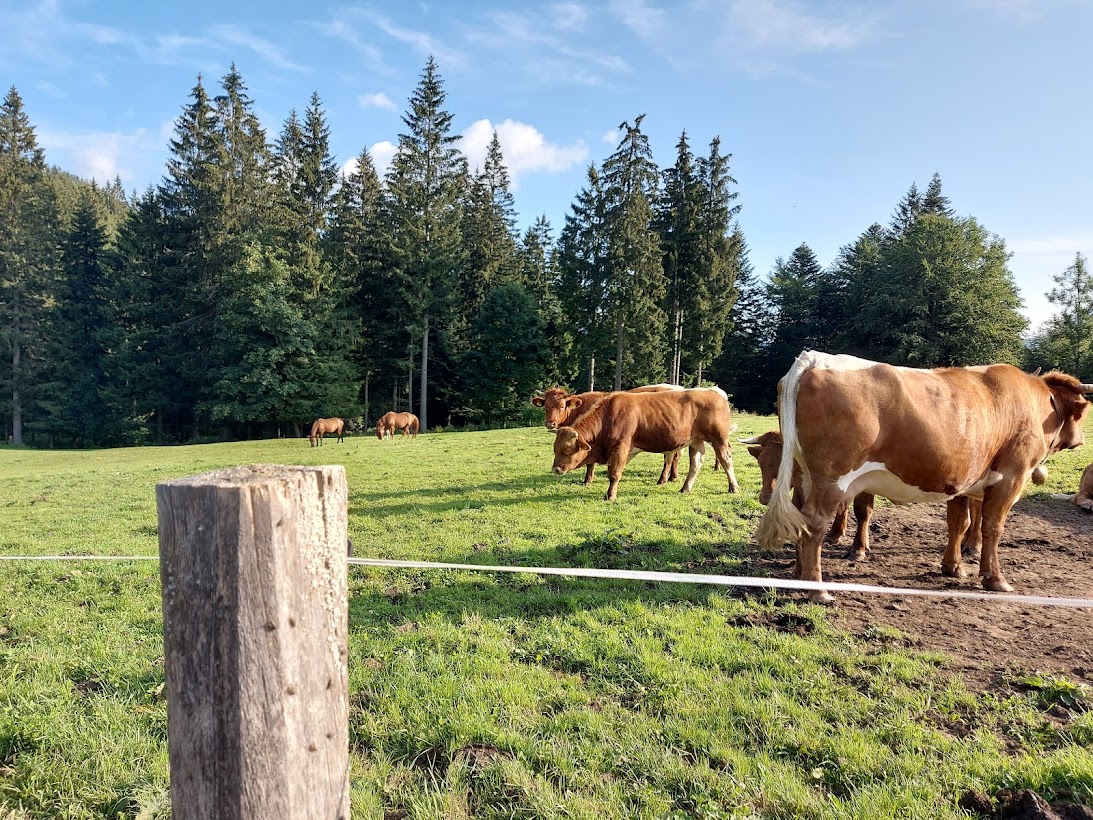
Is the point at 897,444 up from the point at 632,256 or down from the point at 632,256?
down

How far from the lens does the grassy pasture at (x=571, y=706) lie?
2.73 meters

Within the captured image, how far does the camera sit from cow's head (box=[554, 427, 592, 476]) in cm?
1055

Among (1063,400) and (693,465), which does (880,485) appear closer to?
(1063,400)

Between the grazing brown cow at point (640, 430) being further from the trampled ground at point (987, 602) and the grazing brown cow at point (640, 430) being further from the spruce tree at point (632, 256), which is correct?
the spruce tree at point (632, 256)

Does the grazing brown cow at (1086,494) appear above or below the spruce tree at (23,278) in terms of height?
below

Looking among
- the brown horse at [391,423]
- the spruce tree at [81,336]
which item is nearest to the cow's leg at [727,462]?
the brown horse at [391,423]

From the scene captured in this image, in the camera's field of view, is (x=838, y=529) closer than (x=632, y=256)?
Yes

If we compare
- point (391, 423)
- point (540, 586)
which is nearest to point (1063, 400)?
point (540, 586)

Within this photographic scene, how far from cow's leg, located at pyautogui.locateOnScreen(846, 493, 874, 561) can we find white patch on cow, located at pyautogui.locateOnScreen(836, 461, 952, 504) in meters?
0.67

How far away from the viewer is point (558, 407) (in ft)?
44.9

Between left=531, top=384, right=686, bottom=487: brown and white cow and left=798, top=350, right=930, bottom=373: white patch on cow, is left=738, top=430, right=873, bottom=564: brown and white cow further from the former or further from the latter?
left=531, top=384, right=686, bottom=487: brown and white cow

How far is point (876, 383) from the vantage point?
546 cm

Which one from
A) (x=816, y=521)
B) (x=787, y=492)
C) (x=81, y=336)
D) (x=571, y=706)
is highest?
(x=81, y=336)

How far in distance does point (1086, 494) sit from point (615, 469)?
702 centimetres
